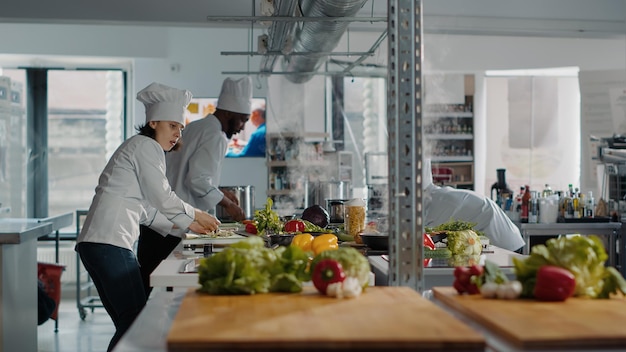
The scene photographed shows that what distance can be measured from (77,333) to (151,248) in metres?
2.04

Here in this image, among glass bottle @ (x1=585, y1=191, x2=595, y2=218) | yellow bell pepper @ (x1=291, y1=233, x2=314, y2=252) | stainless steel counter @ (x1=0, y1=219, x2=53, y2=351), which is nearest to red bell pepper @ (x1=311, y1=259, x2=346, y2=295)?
yellow bell pepper @ (x1=291, y1=233, x2=314, y2=252)

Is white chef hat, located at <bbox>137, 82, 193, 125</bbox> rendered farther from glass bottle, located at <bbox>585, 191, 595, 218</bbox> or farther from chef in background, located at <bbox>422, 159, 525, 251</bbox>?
glass bottle, located at <bbox>585, 191, 595, 218</bbox>

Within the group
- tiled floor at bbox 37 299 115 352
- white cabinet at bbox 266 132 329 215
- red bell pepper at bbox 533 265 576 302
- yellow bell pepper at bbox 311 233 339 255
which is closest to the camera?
red bell pepper at bbox 533 265 576 302

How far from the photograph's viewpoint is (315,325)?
1.61 metres

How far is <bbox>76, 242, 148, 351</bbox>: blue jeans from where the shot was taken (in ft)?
11.3

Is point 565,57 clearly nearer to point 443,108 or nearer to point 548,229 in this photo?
point 443,108

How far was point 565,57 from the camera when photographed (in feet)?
31.4

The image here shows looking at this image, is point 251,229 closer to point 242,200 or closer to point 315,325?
point 242,200

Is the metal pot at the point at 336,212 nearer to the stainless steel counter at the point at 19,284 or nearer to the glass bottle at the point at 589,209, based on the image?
the stainless steel counter at the point at 19,284

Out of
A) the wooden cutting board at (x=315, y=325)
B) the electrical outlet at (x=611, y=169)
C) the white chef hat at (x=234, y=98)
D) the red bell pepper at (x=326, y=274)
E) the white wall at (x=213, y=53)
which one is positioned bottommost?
the wooden cutting board at (x=315, y=325)

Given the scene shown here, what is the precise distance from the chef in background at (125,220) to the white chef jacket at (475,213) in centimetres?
238

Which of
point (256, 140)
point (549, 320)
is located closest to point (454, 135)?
point (256, 140)

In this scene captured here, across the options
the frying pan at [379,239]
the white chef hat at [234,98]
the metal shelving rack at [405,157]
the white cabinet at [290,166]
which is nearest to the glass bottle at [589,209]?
the white cabinet at [290,166]

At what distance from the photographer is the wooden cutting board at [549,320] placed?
4.89ft
